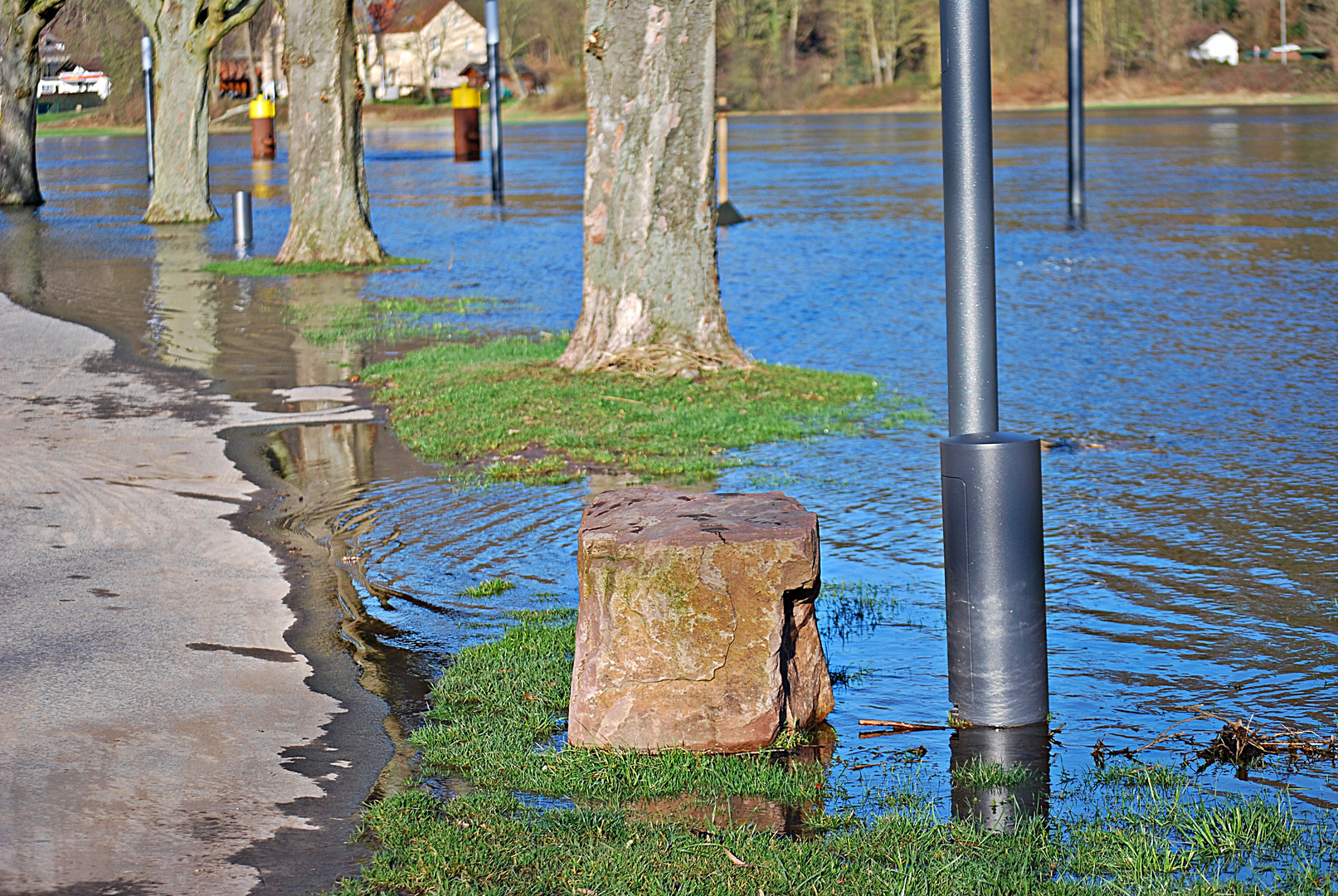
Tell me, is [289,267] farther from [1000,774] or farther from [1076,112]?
[1000,774]

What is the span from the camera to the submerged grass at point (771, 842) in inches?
151

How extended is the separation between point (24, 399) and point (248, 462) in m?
3.02

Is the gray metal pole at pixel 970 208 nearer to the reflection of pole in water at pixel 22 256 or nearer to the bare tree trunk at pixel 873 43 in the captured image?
the reflection of pole in water at pixel 22 256

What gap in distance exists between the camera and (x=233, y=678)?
5.48m

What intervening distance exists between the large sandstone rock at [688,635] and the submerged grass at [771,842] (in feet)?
→ 0.33

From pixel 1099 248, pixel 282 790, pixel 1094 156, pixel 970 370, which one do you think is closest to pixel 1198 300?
pixel 1099 248

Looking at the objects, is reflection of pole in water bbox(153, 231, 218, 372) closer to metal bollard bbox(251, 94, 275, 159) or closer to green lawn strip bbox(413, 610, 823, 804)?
green lawn strip bbox(413, 610, 823, 804)

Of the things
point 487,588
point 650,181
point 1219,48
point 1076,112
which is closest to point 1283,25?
point 1219,48

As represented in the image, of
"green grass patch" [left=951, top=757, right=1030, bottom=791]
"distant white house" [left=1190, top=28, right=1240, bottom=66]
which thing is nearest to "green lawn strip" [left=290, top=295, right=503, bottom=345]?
"green grass patch" [left=951, top=757, right=1030, bottom=791]

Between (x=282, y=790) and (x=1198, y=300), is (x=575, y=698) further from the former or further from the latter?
(x=1198, y=300)

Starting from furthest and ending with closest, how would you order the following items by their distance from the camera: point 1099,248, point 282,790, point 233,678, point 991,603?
point 1099,248, point 233,678, point 991,603, point 282,790

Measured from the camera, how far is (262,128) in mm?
51375

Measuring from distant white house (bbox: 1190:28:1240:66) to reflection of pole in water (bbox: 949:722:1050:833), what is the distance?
101 m

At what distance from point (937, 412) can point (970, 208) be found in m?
5.57
